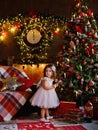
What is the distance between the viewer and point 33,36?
25.7 ft

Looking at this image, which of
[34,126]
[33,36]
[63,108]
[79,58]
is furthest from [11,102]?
[33,36]

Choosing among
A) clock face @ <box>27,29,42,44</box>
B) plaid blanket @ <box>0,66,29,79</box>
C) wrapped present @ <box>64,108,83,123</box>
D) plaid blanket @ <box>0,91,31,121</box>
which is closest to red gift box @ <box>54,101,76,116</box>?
wrapped present @ <box>64,108,83,123</box>

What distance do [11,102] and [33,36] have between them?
3.77 m

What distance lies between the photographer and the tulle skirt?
4230 millimetres

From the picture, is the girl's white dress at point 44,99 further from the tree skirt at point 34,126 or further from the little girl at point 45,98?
the tree skirt at point 34,126

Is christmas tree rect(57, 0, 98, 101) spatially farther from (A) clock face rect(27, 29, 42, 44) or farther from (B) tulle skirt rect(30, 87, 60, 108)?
(A) clock face rect(27, 29, 42, 44)

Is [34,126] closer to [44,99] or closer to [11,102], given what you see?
[44,99]

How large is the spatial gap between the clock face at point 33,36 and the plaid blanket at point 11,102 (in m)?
3.50

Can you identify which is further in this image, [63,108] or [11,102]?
[63,108]

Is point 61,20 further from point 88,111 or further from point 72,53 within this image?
point 88,111

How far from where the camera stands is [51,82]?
172 inches

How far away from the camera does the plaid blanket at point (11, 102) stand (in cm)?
418

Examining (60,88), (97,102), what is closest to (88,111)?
(97,102)

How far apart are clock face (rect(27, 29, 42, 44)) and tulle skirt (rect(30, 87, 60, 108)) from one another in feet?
12.0
